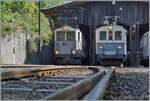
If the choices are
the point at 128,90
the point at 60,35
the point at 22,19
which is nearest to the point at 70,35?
the point at 60,35

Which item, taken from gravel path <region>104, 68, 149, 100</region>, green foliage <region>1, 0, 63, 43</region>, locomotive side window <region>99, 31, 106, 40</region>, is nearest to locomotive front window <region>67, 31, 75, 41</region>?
locomotive side window <region>99, 31, 106, 40</region>

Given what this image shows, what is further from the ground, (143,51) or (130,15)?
(130,15)

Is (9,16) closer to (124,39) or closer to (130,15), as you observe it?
(124,39)

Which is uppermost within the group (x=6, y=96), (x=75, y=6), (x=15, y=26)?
(x=75, y=6)

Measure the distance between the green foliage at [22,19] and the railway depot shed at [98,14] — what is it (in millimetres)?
1344

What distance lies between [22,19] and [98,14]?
329 inches

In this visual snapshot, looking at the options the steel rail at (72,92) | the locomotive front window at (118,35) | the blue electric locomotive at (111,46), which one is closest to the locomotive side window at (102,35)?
the blue electric locomotive at (111,46)

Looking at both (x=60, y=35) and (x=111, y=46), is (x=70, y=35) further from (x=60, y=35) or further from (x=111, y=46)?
(x=111, y=46)

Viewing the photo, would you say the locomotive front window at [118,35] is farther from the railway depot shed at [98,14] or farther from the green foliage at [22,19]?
the green foliage at [22,19]

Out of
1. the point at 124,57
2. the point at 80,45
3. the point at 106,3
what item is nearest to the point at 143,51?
the point at 124,57

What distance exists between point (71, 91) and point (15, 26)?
22.0m

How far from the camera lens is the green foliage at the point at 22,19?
2705 cm

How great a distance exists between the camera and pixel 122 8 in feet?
121

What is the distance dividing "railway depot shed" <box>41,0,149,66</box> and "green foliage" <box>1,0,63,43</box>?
1.34 meters
